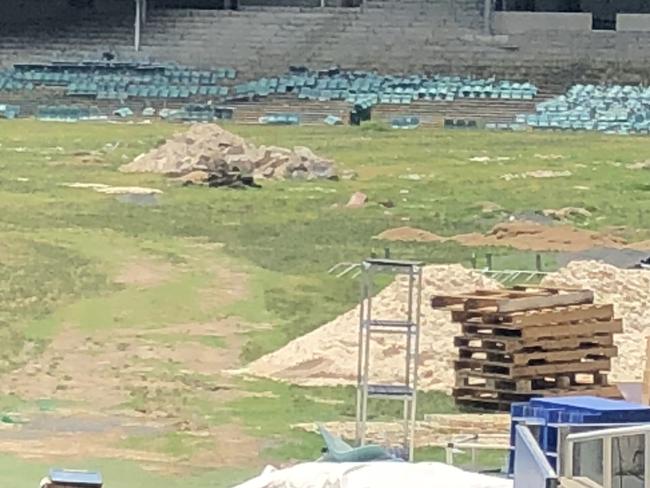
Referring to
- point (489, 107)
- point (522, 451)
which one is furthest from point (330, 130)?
point (522, 451)

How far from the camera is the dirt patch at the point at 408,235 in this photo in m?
23.5

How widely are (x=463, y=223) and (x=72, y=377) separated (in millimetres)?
9940

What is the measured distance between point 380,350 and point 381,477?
8047 mm

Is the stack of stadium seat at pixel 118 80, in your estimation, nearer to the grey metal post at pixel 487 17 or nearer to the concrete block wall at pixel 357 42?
the concrete block wall at pixel 357 42

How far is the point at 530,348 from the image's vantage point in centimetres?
1438

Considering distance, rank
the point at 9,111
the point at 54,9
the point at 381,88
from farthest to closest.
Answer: the point at 54,9
the point at 381,88
the point at 9,111

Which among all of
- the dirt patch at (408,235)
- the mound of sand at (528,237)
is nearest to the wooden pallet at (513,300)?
the mound of sand at (528,237)

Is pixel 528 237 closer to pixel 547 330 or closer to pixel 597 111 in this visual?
pixel 547 330

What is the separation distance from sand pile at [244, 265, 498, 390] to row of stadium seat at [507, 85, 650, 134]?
50.1 feet

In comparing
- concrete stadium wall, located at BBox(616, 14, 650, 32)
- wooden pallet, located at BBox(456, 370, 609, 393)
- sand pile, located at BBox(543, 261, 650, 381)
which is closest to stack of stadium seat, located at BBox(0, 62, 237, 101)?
concrete stadium wall, located at BBox(616, 14, 650, 32)

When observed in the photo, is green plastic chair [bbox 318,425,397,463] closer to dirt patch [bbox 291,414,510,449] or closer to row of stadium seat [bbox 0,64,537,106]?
dirt patch [bbox 291,414,510,449]

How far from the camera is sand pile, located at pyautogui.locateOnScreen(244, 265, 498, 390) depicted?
15312 mm

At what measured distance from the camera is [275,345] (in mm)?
17406

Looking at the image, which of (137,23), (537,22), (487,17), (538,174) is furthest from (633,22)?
(538,174)
